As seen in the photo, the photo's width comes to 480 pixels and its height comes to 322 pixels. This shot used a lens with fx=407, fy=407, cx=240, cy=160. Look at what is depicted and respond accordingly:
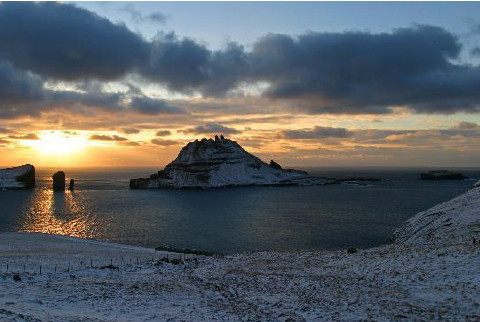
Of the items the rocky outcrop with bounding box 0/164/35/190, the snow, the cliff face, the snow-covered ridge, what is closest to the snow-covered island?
the snow

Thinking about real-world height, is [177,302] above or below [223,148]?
below

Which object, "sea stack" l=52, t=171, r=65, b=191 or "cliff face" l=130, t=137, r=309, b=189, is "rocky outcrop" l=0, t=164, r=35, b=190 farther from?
"cliff face" l=130, t=137, r=309, b=189

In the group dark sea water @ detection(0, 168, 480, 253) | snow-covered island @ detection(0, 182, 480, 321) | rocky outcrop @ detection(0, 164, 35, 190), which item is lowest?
dark sea water @ detection(0, 168, 480, 253)

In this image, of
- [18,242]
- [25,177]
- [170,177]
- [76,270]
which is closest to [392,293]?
[76,270]

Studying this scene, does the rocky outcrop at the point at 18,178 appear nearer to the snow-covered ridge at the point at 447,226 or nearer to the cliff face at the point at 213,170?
the cliff face at the point at 213,170

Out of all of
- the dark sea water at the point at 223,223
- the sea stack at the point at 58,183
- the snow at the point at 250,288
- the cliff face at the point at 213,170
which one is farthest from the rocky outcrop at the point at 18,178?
the snow at the point at 250,288

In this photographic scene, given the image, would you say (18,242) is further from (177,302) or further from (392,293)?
(392,293)

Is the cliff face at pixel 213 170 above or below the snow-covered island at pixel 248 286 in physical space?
above
